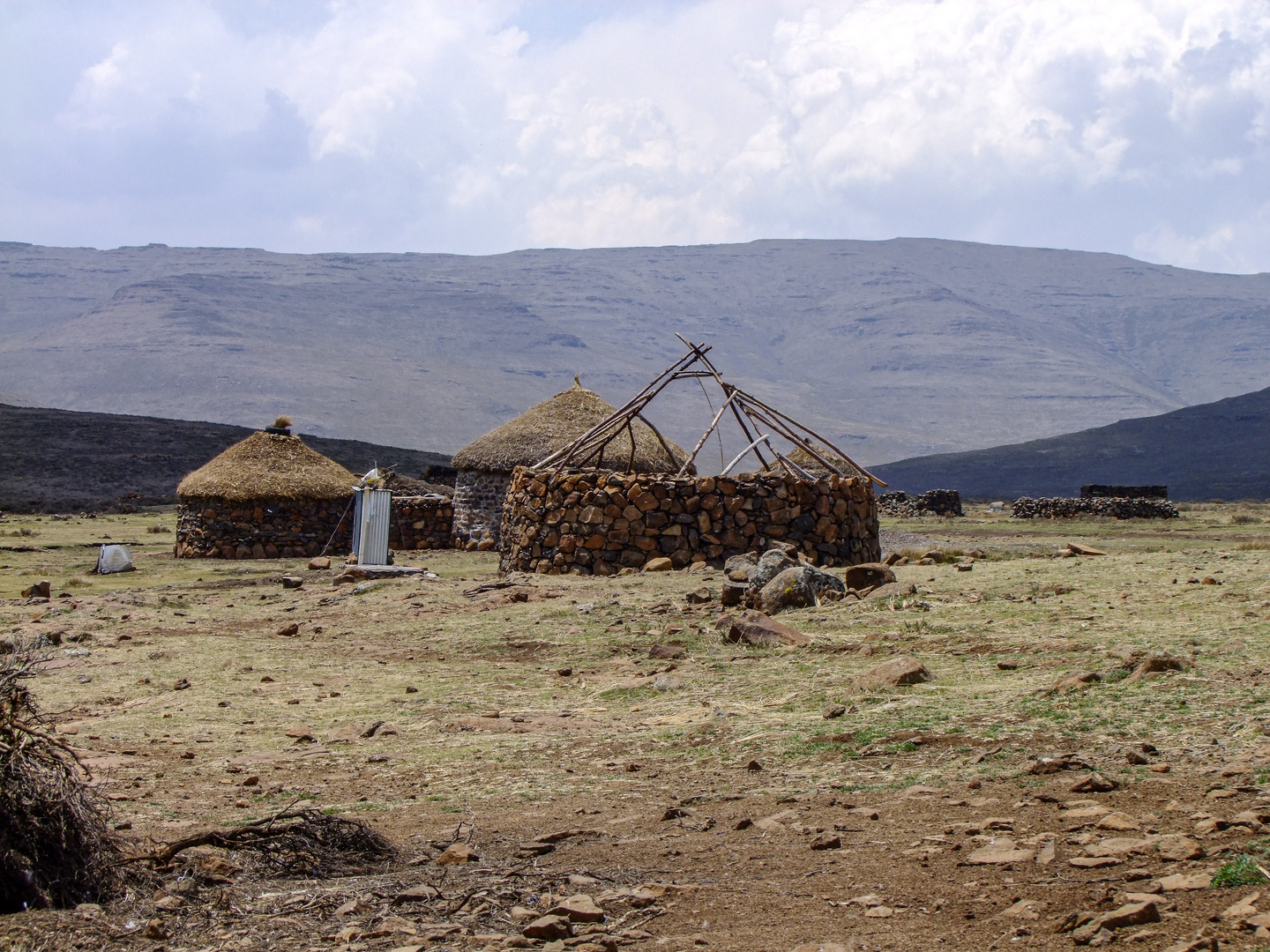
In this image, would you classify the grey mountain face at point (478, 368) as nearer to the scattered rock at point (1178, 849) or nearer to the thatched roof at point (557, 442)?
the thatched roof at point (557, 442)

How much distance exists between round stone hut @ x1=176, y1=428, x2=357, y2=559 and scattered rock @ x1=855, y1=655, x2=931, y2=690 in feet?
58.0

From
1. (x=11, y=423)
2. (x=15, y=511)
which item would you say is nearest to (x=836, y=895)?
(x=15, y=511)

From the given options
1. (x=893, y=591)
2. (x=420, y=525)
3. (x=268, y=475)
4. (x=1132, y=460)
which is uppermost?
(x=1132, y=460)

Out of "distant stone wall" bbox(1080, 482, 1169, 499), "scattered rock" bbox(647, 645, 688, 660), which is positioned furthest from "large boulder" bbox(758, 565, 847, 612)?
"distant stone wall" bbox(1080, 482, 1169, 499)

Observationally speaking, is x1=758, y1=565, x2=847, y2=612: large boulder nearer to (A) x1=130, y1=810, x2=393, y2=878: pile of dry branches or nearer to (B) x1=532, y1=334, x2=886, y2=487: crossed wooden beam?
(B) x1=532, y1=334, x2=886, y2=487: crossed wooden beam

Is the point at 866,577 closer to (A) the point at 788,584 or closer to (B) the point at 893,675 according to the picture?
(A) the point at 788,584

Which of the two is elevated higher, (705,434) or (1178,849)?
(705,434)

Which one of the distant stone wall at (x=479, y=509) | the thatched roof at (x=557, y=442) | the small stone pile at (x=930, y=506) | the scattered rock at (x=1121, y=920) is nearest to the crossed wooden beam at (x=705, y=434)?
the thatched roof at (x=557, y=442)

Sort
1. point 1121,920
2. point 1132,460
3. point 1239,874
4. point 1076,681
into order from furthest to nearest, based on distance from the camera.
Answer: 1. point 1132,460
2. point 1076,681
3. point 1239,874
4. point 1121,920

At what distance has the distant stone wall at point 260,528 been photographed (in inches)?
885

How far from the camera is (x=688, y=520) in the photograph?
45.9 ft

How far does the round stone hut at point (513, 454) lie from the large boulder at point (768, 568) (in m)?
11.0

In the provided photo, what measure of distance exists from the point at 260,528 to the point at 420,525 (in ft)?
10.1

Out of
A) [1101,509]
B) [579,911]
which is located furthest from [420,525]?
[579,911]
